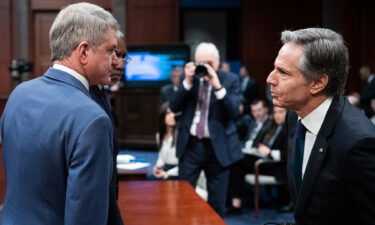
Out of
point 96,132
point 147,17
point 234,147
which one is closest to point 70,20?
point 96,132

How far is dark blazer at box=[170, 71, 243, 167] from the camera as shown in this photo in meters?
3.78

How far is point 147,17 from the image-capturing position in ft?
33.7

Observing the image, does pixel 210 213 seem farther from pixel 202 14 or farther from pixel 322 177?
pixel 202 14

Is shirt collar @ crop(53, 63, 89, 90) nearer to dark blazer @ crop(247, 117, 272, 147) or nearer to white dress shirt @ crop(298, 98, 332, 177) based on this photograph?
white dress shirt @ crop(298, 98, 332, 177)

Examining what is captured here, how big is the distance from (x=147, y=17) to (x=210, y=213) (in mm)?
8233

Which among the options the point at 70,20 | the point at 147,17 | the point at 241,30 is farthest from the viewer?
the point at 241,30

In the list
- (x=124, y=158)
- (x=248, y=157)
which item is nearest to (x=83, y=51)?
(x=124, y=158)

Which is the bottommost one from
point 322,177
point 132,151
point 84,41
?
point 132,151

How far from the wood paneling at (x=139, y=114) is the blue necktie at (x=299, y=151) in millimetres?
7208

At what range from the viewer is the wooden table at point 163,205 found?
90.6 inches

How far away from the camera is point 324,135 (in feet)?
5.17

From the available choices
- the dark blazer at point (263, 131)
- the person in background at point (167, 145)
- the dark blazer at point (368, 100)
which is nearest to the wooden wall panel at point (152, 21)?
the dark blazer at point (368, 100)

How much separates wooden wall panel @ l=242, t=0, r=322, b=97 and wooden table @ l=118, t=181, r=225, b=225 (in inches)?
311

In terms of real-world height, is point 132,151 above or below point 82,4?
below
